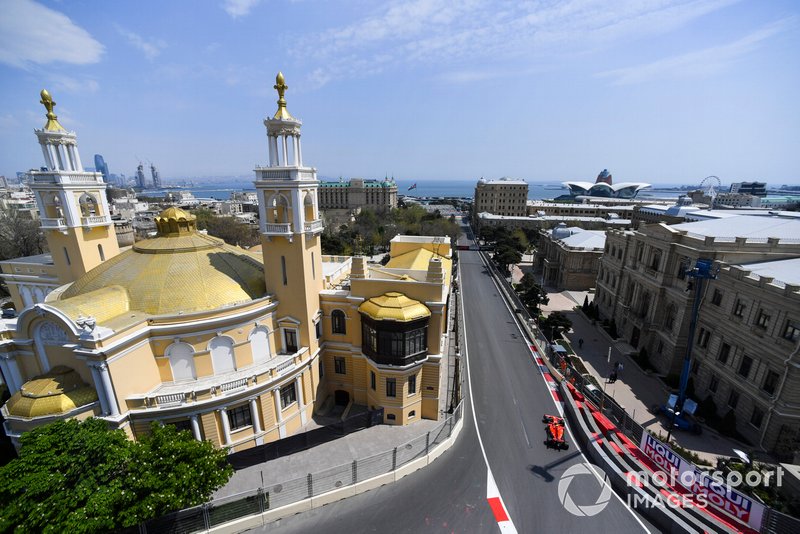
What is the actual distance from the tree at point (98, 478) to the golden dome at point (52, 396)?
305 cm

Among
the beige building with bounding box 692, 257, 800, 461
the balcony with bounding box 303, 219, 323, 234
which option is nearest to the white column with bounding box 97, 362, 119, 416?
the balcony with bounding box 303, 219, 323, 234

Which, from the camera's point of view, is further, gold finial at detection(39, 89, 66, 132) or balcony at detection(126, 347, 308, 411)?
gold finial at detection(39, 89, 66, 132)

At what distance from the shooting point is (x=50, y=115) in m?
23.5

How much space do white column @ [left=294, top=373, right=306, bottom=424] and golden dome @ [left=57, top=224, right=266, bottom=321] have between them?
6.46 metres

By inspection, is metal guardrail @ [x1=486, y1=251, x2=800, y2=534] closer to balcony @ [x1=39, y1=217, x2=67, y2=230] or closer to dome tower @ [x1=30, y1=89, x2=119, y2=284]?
dome tower @ [x1=30, y1=89, x2=119, y2=284]

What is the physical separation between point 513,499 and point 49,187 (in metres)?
36.8

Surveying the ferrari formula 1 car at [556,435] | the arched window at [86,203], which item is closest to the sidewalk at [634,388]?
the ferrari formula 1 car at [556,435]

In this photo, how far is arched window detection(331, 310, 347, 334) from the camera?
84.6 ft

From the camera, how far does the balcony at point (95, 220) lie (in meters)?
25.0

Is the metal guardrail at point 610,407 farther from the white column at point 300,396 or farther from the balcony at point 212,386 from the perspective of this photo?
the balcony at point 212,386

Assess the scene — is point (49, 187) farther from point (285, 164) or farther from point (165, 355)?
point (285, 164)

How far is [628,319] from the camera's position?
38188 mm

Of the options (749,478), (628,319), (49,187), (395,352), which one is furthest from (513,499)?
(49,187)

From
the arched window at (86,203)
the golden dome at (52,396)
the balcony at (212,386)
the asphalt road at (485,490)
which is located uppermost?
the arched window at (86,203)
